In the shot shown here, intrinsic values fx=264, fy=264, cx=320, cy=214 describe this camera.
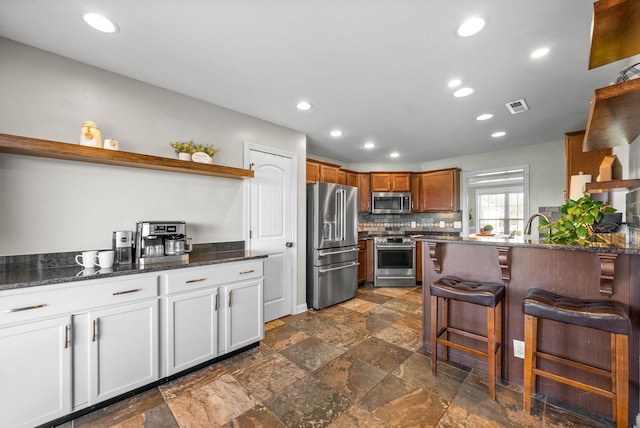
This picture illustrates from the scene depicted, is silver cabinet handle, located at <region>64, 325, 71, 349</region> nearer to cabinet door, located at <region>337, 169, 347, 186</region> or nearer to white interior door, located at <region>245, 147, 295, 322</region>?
white interior door, located at <region>245, 147, 295, 322</region>

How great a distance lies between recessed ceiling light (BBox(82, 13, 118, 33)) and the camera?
A: 1.60m

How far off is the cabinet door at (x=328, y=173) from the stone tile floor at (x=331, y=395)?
262 cm

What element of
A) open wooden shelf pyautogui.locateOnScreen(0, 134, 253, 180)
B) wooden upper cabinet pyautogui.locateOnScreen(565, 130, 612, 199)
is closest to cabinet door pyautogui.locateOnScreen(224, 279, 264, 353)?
open wooden shelf pyautogui.locateOnScreen(0, 134, 253, 180)

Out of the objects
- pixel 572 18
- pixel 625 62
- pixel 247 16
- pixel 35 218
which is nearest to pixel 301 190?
pixel 247 16

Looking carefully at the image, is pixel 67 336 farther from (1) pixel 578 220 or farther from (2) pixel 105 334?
(1) pixel 578 220

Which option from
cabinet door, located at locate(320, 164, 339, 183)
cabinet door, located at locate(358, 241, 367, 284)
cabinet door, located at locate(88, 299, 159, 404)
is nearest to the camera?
cabinet door, located at locate(88, 299, 159, 404)

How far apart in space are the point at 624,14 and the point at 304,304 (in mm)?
3600

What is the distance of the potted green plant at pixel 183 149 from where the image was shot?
246cm

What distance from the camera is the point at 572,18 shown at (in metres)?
1.58

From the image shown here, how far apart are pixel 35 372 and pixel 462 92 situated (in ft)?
12.4

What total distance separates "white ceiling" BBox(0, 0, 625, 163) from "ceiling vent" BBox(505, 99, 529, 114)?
6 cm

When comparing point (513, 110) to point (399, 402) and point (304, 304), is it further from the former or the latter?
point (304, 304)

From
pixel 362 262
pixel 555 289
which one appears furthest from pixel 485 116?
pixel 362 262

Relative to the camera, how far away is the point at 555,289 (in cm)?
190
